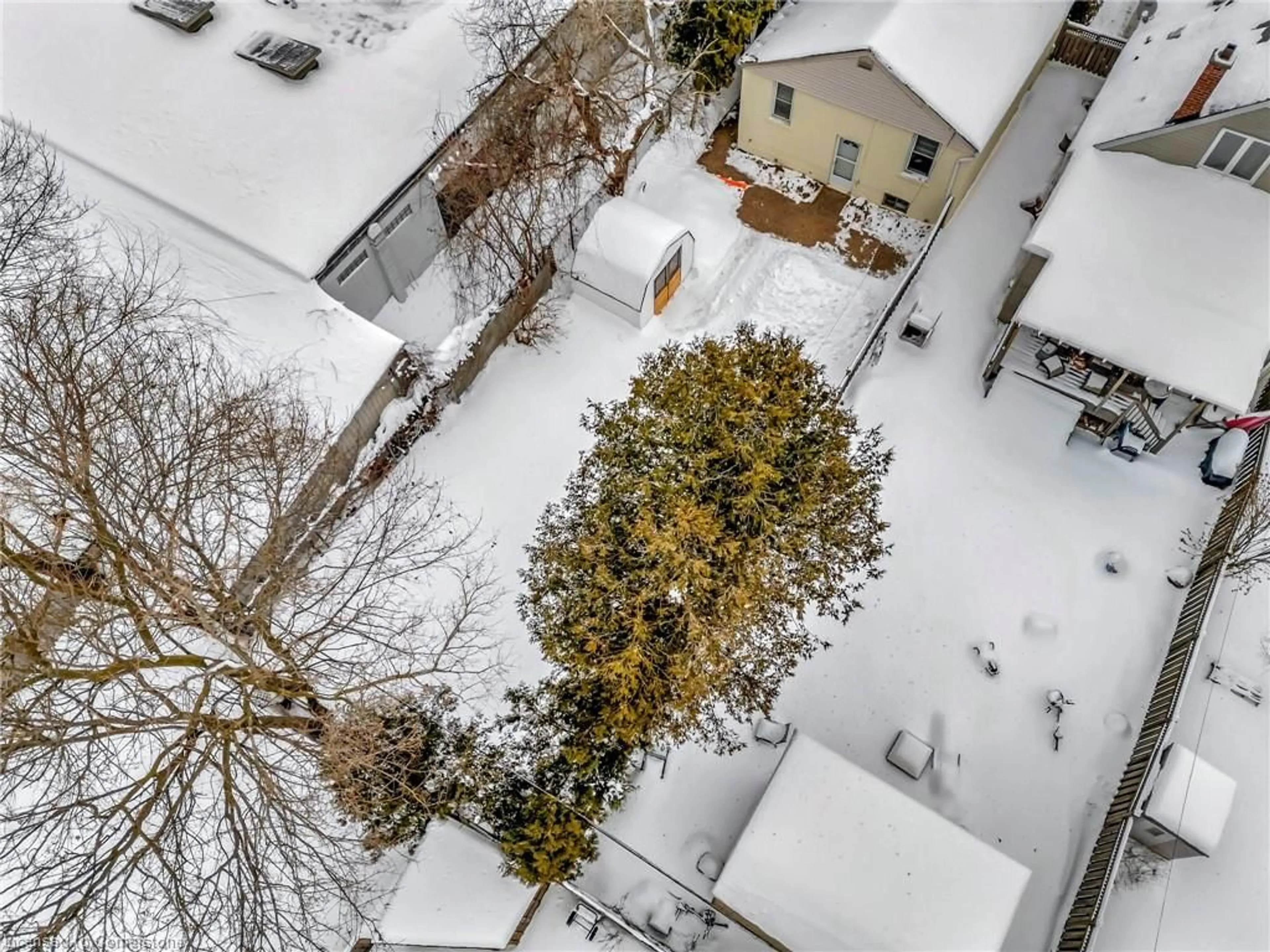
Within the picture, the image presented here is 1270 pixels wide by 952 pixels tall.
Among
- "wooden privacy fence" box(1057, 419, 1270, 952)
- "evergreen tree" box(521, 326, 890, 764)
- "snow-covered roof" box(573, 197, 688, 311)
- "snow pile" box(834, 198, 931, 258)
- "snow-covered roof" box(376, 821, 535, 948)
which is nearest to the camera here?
"evergreen tree" box(521, 326, 890, 764)

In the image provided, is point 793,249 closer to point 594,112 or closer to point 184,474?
point 594,112

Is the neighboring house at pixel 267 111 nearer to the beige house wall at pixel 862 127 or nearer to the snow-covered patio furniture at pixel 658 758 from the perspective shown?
the beige house wall at pixel 862 127

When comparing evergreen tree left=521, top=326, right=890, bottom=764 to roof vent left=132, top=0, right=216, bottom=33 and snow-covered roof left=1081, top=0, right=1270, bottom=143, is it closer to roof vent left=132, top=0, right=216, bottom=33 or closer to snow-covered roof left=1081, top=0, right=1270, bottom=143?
snow-covered roof left=1081, top=0, right=1270, bottom=143

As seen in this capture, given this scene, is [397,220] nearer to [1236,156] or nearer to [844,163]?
[844,163]

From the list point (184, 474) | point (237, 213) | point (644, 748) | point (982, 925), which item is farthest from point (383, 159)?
point (982, 925)

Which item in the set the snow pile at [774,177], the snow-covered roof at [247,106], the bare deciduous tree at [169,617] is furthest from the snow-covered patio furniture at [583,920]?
the snow pile at [774,177]

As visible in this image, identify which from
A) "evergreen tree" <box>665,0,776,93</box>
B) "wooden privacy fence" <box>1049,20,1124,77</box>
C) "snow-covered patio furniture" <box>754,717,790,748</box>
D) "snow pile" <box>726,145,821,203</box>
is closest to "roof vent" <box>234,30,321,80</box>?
"evergreen tree" <box>665,0,776,93</box>
